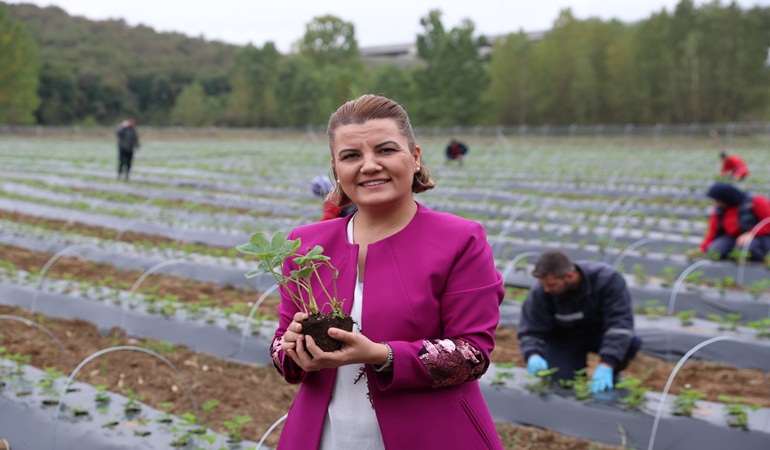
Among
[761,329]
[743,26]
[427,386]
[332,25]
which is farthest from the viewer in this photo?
[332,25]

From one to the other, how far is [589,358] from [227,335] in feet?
8.86

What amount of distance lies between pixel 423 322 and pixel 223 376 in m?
3.45

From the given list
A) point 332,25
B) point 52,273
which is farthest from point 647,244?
point 332,25

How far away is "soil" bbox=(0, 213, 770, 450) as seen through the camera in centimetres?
388

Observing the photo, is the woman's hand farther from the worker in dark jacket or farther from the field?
the worker in dark jacket

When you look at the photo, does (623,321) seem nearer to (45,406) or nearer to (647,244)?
(45,406)

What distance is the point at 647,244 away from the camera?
337 inches

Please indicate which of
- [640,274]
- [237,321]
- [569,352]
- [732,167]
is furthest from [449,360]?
[732,167]

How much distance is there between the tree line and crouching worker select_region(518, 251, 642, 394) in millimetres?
26162

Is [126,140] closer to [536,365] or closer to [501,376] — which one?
[501,376]

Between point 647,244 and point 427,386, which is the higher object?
point 427,386

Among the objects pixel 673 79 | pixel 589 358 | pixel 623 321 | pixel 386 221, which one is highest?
pixel 673 79

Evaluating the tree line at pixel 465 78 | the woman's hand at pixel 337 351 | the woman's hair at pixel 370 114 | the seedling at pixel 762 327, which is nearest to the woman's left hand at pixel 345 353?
the woman's hand at pixel 337 351

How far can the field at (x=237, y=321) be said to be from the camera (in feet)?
12.0
